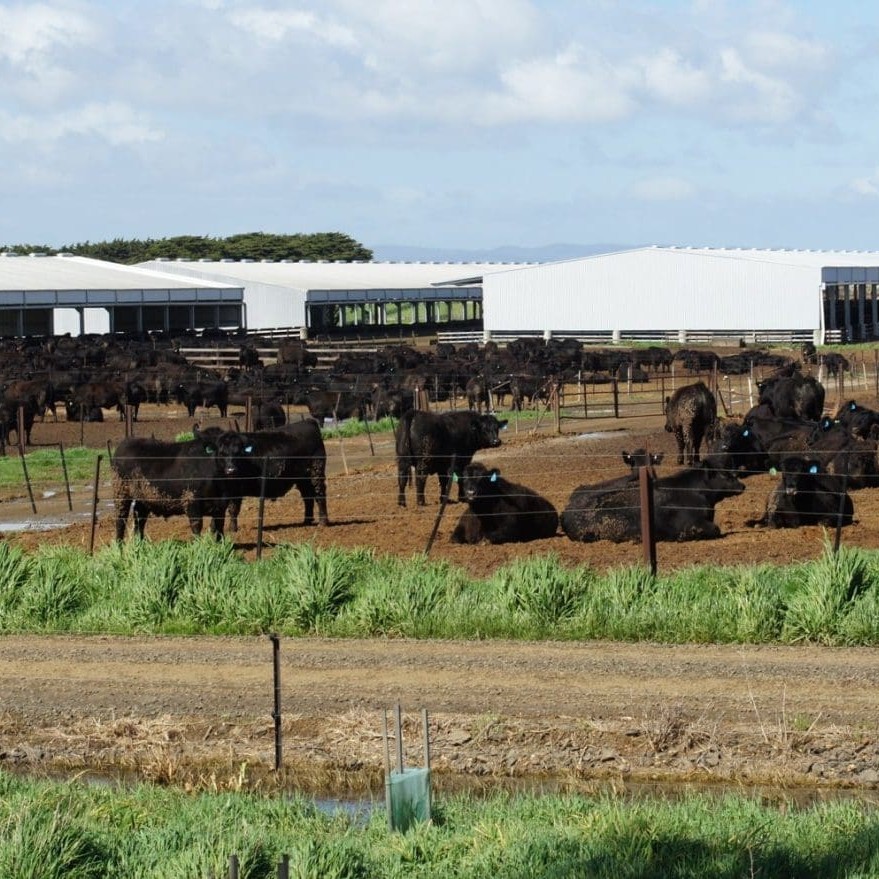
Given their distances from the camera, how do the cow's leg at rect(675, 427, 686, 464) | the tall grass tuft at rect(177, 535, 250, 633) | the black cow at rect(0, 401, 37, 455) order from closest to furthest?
the tall grass tuft at rect(177, 535, 250, 633), the cow's leg at rect(675, 427, 686, 464), the black cow at rect(0, 401, 37, 455)

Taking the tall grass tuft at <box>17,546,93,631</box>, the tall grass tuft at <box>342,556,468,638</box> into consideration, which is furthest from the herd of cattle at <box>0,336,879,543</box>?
the tall grass tuft at <box>342,556,468,638</box>

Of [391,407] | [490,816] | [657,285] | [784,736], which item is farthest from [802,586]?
[657,285]

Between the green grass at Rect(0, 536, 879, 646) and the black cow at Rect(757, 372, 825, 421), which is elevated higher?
the black cow at Rect(757, 372, 825, 421)

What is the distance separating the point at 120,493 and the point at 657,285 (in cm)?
5556

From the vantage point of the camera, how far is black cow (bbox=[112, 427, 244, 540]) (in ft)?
64.6

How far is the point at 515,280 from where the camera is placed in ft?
255

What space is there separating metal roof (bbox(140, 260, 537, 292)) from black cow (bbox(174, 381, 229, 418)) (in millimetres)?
41942

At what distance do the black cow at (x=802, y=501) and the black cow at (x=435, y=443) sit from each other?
496 centimetres

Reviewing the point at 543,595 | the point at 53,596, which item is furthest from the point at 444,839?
the point at 53,596

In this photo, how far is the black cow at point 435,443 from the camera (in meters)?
23.0

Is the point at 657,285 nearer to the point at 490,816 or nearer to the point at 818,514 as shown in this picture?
the point at 818,514

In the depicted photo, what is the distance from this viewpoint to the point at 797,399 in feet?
100

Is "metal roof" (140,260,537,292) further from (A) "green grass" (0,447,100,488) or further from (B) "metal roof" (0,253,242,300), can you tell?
(A) "green grass" (0,447,100,488)

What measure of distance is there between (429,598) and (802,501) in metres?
6.21
